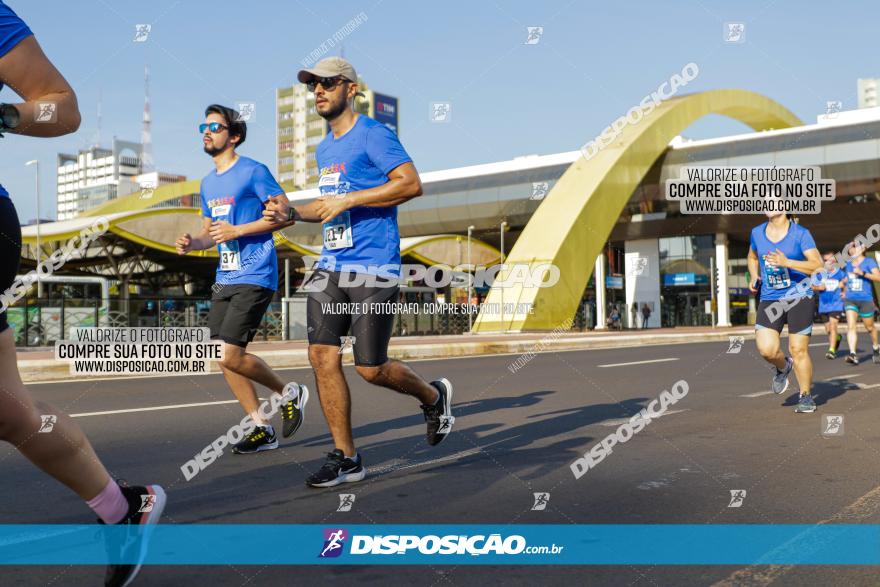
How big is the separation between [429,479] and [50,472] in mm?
2109

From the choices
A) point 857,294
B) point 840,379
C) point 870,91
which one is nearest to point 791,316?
point 840,379

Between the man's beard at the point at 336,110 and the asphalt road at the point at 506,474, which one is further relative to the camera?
the man's beard at the point at 336,110

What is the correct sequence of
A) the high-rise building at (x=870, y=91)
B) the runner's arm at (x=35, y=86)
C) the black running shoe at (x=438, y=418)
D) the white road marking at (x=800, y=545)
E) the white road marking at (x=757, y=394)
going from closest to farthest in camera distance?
1. the runner's arm at (x=35, y=86)
2. the white road marking at (x=800, y=545)
3. the black running shoe at (x=438, y=418)
4. the white road marking at (x=757, y=394)
5. the high-rise building at (x=870, y=91)

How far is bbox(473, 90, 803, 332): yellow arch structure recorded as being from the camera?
31.7 m

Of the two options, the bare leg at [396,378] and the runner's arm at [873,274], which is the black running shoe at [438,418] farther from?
the runner's arm at [873,274]

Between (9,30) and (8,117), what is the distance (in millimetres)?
277

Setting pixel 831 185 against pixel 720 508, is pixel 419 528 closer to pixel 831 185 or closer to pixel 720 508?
pixel 720 508

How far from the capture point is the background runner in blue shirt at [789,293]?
6.91 metres

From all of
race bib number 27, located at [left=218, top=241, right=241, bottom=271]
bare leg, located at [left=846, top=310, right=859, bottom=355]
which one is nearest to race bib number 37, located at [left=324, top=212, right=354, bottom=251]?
race bib number 27, located at [left=218, top=241, right=241, bottom=271]

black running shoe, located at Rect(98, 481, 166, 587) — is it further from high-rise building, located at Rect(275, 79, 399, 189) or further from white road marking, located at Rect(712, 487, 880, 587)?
high-rise building, located at Rect(275, 79, 399, 189)

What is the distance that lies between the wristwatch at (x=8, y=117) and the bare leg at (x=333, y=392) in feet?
7.60

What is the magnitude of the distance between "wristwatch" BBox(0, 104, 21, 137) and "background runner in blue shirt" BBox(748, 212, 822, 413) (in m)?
6.16

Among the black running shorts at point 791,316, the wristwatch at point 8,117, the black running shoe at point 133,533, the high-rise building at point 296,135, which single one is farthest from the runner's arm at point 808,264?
the high-rise building at point 296,135

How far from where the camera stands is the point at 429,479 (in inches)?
164
